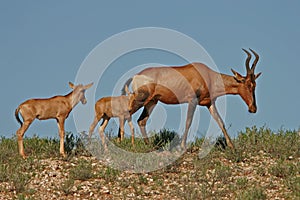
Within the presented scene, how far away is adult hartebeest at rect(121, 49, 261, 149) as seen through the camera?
15.8 m

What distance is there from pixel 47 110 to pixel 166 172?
125 inches

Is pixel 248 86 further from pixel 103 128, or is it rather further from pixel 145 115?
pixel 103 128

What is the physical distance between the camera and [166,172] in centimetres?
1355

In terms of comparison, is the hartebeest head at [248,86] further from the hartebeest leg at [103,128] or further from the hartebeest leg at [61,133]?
the hartebeest leg at [61,133]

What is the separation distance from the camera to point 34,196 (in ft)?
39.8

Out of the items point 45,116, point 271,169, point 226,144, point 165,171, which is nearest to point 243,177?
point 271,169

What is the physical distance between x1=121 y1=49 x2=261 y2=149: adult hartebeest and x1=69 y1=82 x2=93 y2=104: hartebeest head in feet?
3.89

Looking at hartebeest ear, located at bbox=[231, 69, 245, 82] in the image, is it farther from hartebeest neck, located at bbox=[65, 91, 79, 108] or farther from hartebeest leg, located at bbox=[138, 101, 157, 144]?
hartebeest neck, located at bbox=[65, 91, 79, 108]

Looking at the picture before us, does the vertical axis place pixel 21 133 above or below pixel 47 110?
below

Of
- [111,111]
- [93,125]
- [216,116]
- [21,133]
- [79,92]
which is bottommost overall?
[21,133]

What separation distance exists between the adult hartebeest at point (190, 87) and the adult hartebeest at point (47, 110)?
166cm

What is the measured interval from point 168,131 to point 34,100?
3.51 metres

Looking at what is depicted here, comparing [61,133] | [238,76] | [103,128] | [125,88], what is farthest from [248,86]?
[61,133]

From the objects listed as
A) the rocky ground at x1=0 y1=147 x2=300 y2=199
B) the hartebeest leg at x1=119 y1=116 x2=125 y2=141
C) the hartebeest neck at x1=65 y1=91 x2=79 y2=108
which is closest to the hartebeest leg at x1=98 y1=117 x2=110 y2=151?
the hartebeest leg at x1=119 y1=116 x2=125 y2=141
